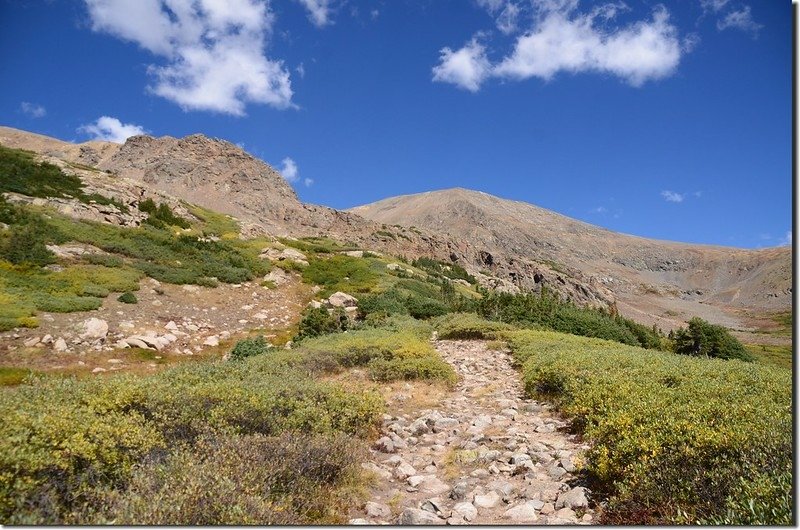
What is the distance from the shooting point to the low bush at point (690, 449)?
4.43 m

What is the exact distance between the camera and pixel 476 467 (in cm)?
717

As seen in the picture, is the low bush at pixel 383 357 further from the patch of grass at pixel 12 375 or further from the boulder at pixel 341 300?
the boulder at pixel 341 300

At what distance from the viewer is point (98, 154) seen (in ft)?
427

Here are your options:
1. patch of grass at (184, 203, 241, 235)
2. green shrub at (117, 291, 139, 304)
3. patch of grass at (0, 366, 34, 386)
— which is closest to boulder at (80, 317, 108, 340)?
patch of grass at (0, 366, 34, 386)

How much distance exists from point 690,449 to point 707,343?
30060 mm

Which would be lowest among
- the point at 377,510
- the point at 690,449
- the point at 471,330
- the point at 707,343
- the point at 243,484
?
the point at 377,510

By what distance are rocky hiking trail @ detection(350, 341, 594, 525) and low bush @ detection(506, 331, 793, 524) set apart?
1.75ft

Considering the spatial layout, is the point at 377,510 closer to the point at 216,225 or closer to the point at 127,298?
the point at 127,298

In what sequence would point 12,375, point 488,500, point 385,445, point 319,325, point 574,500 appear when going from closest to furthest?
point 574,500
point 488,500
point 385,445
point 12,375
point 319,325

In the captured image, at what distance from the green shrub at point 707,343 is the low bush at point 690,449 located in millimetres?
23658

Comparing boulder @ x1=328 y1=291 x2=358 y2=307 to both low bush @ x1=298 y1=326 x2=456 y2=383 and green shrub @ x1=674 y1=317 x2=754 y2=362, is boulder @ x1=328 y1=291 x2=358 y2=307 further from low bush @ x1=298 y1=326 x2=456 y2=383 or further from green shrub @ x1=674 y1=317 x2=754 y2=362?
green shrub @ x1=674 y1=317 x2=754 y2=362

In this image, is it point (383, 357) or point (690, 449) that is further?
point (383, 357)

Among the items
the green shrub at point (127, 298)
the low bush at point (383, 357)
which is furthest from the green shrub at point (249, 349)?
the green shrub at point (127, 298)

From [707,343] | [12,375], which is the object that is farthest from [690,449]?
[707,343]
